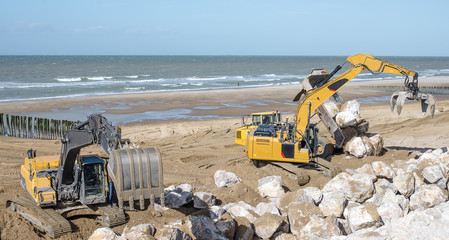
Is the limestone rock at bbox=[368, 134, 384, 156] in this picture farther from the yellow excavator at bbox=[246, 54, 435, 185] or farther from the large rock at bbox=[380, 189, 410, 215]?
the large rock at bbox=[380, 189, 410, 215]

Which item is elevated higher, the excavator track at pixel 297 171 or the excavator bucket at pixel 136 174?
the excavator bucket at pixel 136 174

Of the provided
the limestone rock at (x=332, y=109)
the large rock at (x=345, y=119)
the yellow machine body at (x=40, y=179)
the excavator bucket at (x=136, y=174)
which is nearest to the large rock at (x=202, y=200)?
the yellow machine body at (x=40, y=179)

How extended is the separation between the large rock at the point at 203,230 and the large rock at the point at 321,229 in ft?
6.41

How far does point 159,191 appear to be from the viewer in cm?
878

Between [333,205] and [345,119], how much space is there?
7004 millimetres

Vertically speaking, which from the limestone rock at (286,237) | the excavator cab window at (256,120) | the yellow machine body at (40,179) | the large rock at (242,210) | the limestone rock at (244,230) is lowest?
the limestone rock at (286,237)

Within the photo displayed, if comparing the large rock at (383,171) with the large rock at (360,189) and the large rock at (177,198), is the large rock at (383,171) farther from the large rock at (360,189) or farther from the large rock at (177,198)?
the large rock at (177,198)

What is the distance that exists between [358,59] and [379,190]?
5647mm

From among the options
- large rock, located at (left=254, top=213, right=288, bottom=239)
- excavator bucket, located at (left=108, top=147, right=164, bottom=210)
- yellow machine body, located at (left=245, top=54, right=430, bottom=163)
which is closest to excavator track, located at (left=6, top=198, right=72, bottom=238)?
excavator bucket, located at (left=108, top=147, right=164, bottom=210)

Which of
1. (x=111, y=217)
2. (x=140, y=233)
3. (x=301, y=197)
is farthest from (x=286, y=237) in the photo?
(x=111, y=217)

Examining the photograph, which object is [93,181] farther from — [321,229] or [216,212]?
[321,229]

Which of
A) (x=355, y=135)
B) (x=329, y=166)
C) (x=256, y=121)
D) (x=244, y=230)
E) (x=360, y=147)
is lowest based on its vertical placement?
(x=244, y=230)

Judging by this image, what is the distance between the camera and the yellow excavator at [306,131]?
16078 millimetres

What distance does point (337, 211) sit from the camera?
12.3 metres
